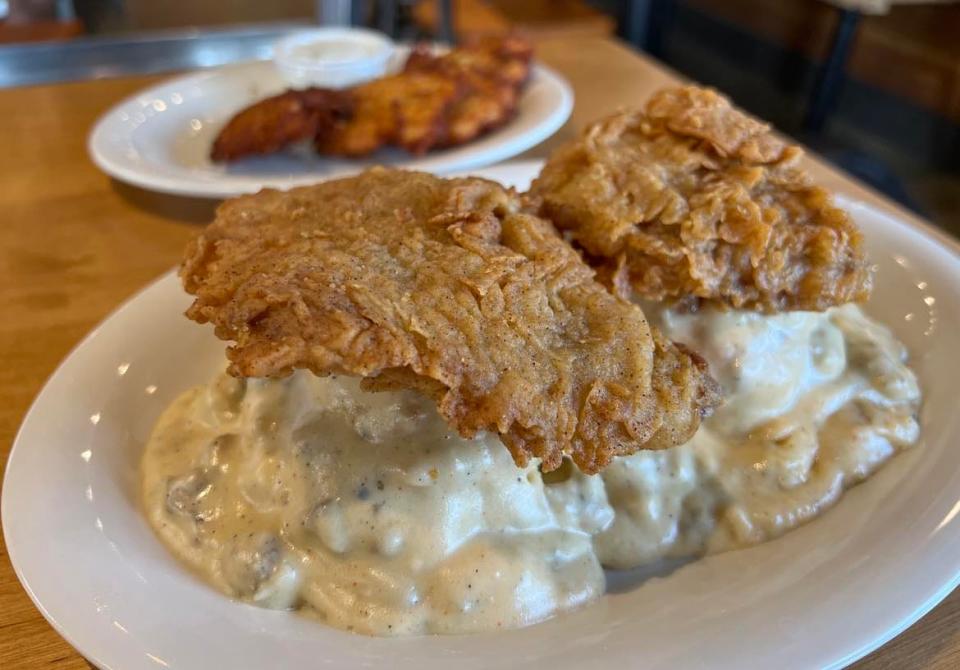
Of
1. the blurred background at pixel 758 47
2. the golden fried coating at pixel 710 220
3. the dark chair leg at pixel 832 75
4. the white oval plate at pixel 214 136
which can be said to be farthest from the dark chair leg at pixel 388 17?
the golden fried coating at pixel 710 220

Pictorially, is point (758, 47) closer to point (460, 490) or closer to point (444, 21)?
point (444, 21)

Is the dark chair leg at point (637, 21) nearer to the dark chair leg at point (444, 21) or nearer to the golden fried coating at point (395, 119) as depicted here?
the dark chair leg at point (444, 21)

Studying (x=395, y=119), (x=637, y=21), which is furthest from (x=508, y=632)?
(x=637, y=21)

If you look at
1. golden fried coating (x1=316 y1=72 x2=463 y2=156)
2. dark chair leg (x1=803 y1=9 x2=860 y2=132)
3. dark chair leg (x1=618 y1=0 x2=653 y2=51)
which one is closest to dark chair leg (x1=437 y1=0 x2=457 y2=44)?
dark chair leg (x1=618 y1=0 x2=653 y2=51)

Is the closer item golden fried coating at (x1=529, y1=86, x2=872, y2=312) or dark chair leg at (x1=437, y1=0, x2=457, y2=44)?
golden fried coating at (x1=529, y1=86, x2=872, y2=312)

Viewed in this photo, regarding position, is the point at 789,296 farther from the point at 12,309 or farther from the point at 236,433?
the point at 12,309

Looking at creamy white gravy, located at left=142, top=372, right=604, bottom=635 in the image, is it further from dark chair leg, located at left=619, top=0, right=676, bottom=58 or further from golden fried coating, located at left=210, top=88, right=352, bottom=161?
dark chair leg, located at left=619, top=0, right=676, bottom=58
